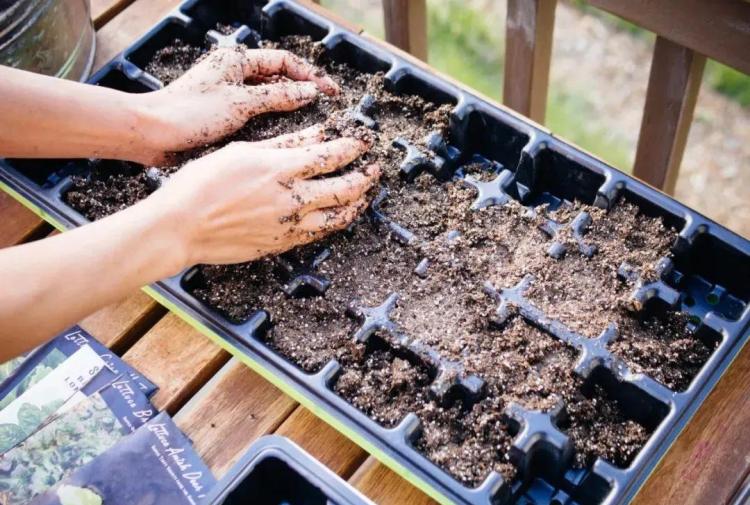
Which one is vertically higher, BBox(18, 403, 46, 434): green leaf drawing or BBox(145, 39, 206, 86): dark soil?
BBox(145, 39, 206, 86): dark soil

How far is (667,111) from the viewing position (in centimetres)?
125

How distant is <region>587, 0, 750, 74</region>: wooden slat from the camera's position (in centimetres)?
103

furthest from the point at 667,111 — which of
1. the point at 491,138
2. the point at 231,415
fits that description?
the point at 231,415

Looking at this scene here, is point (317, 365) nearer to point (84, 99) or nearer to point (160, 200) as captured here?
point (160, 200)

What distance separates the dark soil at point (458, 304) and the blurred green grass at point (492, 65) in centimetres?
103

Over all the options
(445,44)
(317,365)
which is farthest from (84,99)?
(445,44)

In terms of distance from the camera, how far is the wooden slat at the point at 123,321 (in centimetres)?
103

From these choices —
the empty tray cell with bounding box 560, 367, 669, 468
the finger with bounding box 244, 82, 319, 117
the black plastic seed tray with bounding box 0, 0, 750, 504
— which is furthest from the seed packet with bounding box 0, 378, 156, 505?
the empty tray cell with bounding box 560, 367, 669, 468

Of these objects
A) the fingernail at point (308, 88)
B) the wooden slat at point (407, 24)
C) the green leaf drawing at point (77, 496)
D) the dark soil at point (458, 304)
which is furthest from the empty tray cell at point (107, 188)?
the wooden slat at point (407, 24)

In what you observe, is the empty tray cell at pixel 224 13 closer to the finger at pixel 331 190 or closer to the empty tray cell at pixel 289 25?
the empty tray cell at pixel 289 25

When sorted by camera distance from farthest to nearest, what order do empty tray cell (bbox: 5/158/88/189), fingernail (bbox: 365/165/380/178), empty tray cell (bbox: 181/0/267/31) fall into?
empty tray cell (bbox: 181/0/267/31) → empty tray cell (bbox: 5/158/88/189) → fingernail (bbox: 365/165/380/178)

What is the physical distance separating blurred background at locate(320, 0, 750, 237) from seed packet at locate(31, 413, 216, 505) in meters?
1.35

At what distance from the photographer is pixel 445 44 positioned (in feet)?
7.16

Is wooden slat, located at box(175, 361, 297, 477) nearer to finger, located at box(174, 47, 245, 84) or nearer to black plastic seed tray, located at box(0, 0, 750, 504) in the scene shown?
black plastic seed tray, located at box(0, 0, 750, 504)
